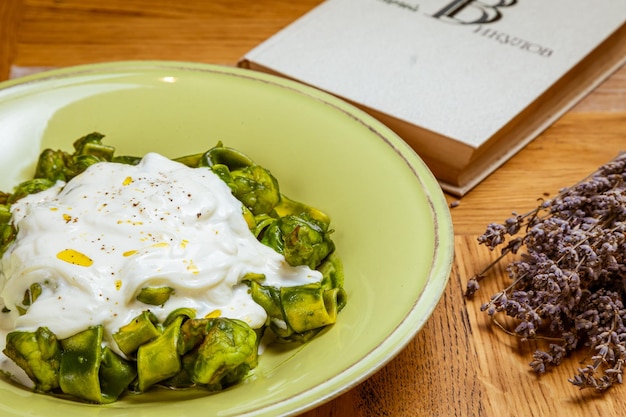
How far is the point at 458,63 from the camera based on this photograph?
2.10 metres

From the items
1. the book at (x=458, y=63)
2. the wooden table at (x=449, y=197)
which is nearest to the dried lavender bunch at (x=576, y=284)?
the wooden table at (x=449, y=197)

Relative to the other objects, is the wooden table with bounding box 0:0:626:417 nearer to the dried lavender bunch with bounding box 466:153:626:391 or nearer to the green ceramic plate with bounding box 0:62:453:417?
the dried lavender bunch with bounding box 466:153:626:391

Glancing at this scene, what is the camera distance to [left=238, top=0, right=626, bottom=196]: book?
73.5 inches

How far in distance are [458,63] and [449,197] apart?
0.42 meters

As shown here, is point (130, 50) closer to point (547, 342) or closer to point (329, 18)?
point (329, 18)

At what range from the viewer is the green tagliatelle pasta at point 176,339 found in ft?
3.92

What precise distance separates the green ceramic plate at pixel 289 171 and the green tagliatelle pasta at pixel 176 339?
3 cm

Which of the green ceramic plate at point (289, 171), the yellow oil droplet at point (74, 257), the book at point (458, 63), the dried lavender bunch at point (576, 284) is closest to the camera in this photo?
the green ceramic plate at point (289, 171)

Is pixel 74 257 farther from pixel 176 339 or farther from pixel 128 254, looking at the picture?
pixel 176 339

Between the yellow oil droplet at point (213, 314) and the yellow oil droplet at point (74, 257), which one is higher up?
the yellow oil droplet at point (74, 257)

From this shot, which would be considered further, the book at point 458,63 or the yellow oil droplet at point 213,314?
the book at point 458,63

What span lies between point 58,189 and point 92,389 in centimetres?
45

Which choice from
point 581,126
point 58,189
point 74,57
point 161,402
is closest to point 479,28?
point 581,126

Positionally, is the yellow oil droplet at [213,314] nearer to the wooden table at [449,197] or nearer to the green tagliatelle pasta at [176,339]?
the green tagliatelle pasta at [176,339]
